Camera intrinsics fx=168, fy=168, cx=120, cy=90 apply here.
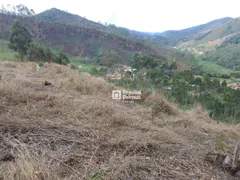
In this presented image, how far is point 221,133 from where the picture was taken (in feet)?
8.48

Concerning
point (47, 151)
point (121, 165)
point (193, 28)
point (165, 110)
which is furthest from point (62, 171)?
point (193, 28)

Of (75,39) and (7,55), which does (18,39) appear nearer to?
(7,55)

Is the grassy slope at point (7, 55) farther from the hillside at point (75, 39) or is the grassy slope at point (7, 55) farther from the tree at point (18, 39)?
the hillside at point (75, 39)

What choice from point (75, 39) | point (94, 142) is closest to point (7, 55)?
point (94, 142)

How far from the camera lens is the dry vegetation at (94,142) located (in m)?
1.39

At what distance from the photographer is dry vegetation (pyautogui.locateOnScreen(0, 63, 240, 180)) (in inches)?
54.6

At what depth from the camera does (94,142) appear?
179 centimetres

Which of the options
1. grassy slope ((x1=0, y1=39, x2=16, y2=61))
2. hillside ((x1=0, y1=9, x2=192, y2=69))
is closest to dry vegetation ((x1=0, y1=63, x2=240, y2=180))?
grassy slope ((x1=0, y1=39, x2=16, y2=61))

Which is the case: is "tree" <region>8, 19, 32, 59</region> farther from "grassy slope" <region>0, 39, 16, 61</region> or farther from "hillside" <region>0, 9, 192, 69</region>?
"hillside" <region>0, 9, 192, 69</region>

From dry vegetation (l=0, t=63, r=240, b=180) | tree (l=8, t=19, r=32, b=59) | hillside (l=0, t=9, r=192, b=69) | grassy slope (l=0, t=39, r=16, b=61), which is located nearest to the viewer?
dry vegetation (l=0, t=63, r=240, b=180)

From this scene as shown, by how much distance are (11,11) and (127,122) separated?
33.7 m

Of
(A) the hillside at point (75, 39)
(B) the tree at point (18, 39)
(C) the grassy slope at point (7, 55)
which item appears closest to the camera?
(C) the grassy slope at point (7, 55)

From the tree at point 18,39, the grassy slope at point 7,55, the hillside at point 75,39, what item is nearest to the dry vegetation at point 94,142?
the grassy slope at point 7,55

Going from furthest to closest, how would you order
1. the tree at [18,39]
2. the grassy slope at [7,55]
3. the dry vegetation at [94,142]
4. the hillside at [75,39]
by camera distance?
the hillside at [75,39]
the tree at [18,39]
the grassy slope at [7,55]
the dry vegetation at [94,142]
